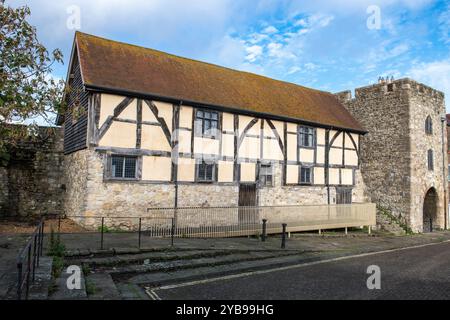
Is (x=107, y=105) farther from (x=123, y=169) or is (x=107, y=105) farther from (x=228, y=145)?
(x=228, y=145)

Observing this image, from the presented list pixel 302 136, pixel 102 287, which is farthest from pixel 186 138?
pixel 102 287

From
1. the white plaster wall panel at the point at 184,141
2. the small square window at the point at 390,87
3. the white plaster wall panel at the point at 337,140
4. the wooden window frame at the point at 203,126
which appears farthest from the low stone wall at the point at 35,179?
the small square window at the point at 390,87

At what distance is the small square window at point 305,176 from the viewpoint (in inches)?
795

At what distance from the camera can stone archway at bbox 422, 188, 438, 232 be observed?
24.0 m

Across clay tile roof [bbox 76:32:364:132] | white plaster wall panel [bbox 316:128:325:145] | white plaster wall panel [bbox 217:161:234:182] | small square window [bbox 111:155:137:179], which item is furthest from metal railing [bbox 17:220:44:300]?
white plaster wall panel [bbox 316:128:325:145]

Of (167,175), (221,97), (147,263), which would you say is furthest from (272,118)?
(147,263)

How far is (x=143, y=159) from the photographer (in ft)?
49.4

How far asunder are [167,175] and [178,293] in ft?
29.3

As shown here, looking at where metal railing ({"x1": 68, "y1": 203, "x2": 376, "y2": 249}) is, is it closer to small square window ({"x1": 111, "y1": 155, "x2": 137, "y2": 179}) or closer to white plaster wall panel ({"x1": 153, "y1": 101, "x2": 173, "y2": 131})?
small square window ({"x1": 111, "y1": 155, "x2": 137, "y2": 179})

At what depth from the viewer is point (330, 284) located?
8.02 metres

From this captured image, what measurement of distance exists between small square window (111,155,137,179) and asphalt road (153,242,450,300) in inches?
313

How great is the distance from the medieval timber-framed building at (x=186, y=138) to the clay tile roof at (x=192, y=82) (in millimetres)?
66
